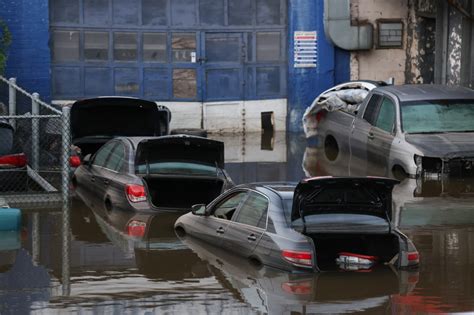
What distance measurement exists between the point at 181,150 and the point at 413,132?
494 centimetres

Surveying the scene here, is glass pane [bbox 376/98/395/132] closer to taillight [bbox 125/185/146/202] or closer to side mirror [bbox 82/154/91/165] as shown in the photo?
side mirror [bbox 82/154/91/165]

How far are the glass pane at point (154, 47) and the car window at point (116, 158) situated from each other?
9269mm

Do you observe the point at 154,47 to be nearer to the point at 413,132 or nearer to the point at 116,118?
the point at 116,118

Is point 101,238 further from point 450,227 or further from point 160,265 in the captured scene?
point 450,227

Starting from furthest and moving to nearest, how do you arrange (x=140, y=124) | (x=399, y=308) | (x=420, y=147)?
(x=140, y=124), (x=420, y=147), (x=399, y=308)

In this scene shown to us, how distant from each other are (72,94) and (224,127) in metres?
3.64

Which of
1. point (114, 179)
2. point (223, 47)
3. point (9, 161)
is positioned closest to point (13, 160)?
point (9, 161)

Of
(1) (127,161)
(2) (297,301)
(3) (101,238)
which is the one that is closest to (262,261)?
(2) (297,301)

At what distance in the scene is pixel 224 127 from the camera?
25.9 metres

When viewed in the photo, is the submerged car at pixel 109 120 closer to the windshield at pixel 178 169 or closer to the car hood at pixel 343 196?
the windshield at pixel 178 169

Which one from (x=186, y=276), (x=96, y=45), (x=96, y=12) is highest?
(x=96, y=12)

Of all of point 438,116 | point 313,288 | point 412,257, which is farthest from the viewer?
point 438,116

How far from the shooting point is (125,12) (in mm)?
25375

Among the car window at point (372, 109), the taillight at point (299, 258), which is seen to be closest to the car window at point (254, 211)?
the taillight at point (299, 258)
